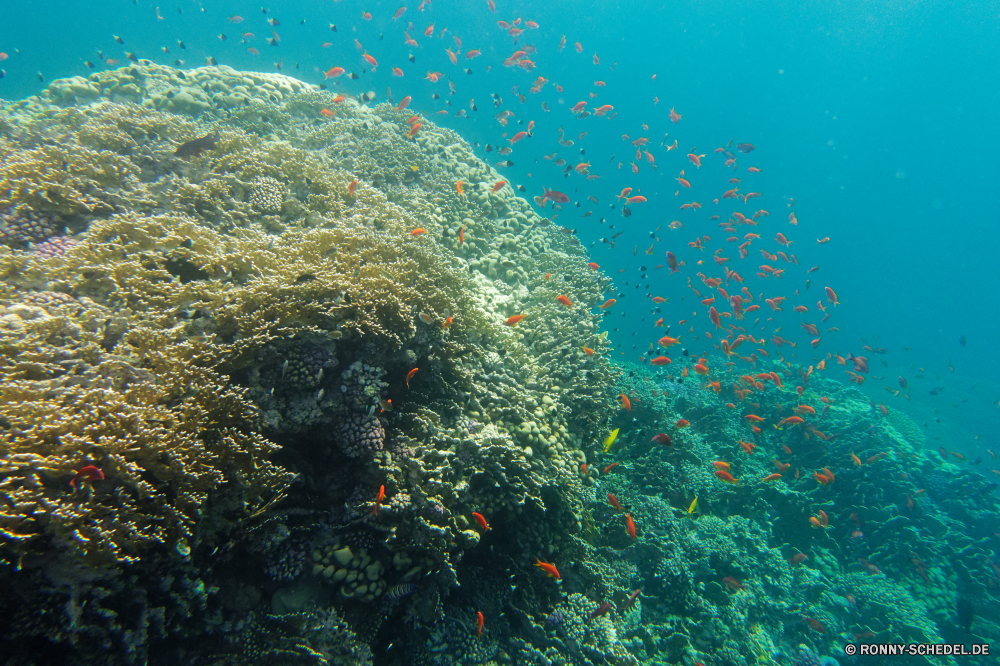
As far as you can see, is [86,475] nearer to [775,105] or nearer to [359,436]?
[359,436]

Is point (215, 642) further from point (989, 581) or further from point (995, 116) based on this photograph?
A: point (995, 116)

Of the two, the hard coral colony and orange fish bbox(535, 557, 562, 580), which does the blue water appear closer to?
the hard coral colony

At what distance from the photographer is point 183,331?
336cm

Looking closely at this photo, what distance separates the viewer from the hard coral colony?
2.51 m

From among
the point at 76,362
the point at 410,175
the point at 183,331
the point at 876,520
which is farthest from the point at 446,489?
the point at 876,520

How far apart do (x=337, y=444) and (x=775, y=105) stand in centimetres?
9504

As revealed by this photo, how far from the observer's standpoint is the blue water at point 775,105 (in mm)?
59750

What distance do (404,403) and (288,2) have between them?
3571 inches

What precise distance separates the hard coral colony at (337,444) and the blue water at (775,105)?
50313mm

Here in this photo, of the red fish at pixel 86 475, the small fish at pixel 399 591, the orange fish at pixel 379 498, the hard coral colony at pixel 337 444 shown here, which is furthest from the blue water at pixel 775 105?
the red fish at pixel 86 475

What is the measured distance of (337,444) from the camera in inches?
146

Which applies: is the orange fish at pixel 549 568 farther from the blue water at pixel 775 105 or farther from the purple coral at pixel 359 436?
the blue water at pixel 775 105

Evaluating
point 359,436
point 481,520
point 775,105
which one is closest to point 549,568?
point 481,520

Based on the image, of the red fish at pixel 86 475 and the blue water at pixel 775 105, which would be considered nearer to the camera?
the red fish at pixel 86 475
